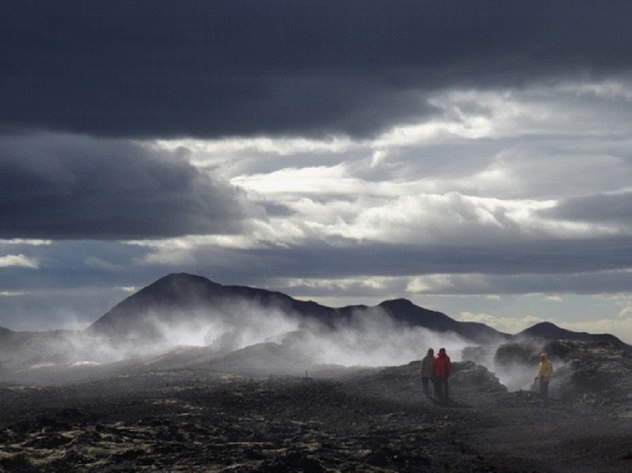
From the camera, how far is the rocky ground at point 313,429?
30.6 meters

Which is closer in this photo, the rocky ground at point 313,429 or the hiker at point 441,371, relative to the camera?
the rocky ground at point 313,429

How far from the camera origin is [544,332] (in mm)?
174250

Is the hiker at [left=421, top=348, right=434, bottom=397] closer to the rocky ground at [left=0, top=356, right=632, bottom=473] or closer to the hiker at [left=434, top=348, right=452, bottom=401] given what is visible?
the hiker at [left=434, top=348, right=452, bottom=401]

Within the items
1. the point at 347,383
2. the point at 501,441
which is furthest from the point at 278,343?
the point at 501,441

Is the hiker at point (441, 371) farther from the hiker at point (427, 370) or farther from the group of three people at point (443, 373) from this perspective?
the hiker at point (427, 370)

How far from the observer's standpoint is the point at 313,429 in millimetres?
38969

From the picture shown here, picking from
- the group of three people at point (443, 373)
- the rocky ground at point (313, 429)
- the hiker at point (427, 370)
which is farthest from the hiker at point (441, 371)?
the rocky ground at point (313, 429)

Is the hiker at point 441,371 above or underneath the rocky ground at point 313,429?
above

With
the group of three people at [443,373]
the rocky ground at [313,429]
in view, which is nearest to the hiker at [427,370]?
the group of three people at [443,373]

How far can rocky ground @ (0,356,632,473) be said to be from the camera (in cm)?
3056

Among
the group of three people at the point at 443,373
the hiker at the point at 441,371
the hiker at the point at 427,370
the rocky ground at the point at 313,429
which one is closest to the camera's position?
the rocky ground at the point at 313,429

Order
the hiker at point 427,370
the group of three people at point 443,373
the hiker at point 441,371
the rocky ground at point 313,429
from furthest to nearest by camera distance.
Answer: the hiker at point 427,370 < the hiker at point 441,371 < the group of three people at point 443,373 < the rocky ground at point 313,429

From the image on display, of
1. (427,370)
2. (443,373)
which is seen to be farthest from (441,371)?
(427,370)

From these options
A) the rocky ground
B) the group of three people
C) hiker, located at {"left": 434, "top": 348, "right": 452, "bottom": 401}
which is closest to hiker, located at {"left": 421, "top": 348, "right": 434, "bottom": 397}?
the group of three people
